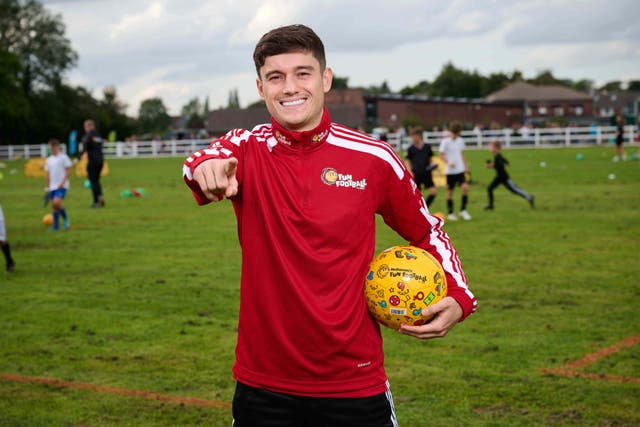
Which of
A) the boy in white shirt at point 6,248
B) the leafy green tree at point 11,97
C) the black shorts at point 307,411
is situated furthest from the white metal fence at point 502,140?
the black shorts at point 307,411

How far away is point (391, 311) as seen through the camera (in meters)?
3.56

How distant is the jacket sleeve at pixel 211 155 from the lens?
10.9 ft

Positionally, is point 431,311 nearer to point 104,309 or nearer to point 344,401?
point 344,401

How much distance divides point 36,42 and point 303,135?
337 ft

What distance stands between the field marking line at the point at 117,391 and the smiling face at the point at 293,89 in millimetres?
3952

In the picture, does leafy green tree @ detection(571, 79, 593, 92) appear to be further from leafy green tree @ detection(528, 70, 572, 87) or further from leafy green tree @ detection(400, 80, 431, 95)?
leafy green tree @ detection(400, 80, 431, 95)

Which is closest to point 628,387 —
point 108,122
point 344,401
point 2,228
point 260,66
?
point 344,401

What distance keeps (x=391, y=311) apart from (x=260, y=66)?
1198 mm

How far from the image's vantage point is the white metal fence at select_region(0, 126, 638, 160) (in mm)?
54812

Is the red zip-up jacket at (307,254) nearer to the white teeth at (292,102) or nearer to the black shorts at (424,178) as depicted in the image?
the white teeth at (292,102)

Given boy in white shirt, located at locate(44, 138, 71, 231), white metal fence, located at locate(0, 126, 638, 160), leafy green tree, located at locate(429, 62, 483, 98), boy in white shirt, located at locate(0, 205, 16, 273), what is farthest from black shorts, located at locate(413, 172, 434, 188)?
leafy green tree, located at locate(429, 62, 483, 98)

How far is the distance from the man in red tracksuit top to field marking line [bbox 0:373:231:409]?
3.54m

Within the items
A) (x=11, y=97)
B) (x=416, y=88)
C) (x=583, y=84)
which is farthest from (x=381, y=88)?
(x=11, y=97)

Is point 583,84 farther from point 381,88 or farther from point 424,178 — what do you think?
point 424,178
